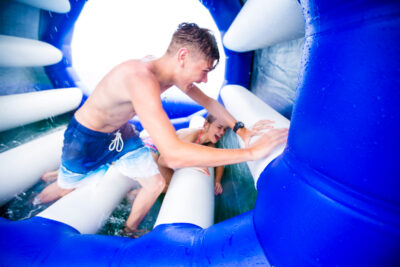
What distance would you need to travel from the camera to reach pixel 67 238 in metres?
0.69

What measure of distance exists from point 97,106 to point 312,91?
0.95 metres

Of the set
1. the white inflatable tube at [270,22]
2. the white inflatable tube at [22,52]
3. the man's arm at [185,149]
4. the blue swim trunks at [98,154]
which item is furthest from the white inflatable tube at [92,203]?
the white inflatable tube at [270,22]

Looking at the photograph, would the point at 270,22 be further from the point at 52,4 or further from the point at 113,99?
the point at 52,4

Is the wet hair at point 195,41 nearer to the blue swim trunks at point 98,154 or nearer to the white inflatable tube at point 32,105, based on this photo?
the blue swim trunks at point 98,154

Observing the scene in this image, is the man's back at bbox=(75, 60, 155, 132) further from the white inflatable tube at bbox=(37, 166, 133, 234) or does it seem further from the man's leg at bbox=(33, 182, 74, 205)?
the man's leg at bbox=(33, 182, 74, 205)

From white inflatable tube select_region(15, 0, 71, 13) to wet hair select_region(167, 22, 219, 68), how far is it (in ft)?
4.36

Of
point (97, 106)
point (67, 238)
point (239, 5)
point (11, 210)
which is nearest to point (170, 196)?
point (67, 238)

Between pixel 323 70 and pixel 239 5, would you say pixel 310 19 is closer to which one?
pixel 323 70

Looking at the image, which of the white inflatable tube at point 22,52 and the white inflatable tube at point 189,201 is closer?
the white inflatable tube at point 189,201

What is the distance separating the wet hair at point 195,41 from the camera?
91 cm

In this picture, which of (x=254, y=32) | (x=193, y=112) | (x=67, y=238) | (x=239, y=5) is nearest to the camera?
(x=67, y=238)

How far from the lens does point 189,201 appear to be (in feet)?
2.96

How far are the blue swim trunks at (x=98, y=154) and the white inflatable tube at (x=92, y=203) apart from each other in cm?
8

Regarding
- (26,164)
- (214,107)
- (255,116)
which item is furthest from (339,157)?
(26,164)
